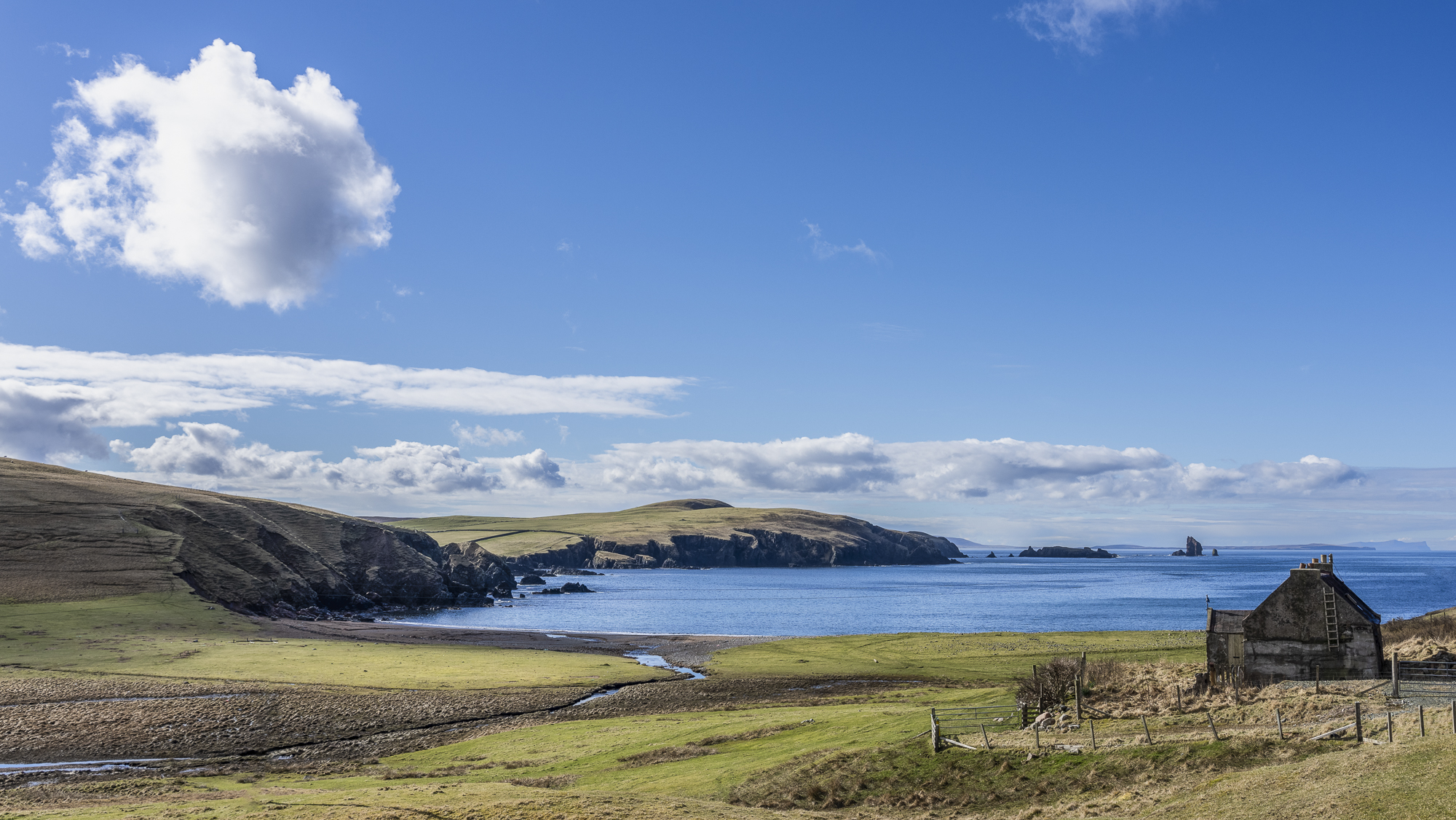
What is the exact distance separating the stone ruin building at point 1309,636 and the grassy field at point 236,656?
5004cm

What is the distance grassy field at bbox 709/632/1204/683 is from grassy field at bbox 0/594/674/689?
13.2 metres

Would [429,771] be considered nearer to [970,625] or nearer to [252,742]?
[252,742]

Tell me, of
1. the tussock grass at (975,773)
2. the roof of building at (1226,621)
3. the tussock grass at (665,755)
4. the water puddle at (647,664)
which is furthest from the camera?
the water puddle at (647,664)

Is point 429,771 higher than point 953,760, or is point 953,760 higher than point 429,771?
point 953,760

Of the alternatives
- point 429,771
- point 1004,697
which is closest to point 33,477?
point 429,771

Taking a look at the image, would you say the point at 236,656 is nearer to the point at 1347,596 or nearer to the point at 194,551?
the point at 194,551

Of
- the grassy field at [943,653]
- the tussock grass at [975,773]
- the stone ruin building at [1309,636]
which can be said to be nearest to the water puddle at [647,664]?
the grassy field at [943,653]

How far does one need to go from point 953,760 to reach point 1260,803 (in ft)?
45.0

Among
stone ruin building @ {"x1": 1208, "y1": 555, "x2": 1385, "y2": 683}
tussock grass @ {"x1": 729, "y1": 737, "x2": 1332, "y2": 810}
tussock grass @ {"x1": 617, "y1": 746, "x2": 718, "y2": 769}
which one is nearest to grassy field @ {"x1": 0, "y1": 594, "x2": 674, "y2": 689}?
tussock grass @ {"x1": 617, "y1": 746, "x2": 718, "y2": 769}

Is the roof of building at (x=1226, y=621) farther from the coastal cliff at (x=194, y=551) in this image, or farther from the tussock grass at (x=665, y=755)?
the coastal cliff at (x=194, y=551)

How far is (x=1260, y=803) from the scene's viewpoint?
25609 millimetres

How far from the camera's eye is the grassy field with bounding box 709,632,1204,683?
81188mm

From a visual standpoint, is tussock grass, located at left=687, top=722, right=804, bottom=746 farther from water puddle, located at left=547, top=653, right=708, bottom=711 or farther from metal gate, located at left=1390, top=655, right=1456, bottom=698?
metal gate, located at left=1390, top=655, right=1456, bottom=698

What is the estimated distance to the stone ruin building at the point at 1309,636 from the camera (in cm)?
4812
